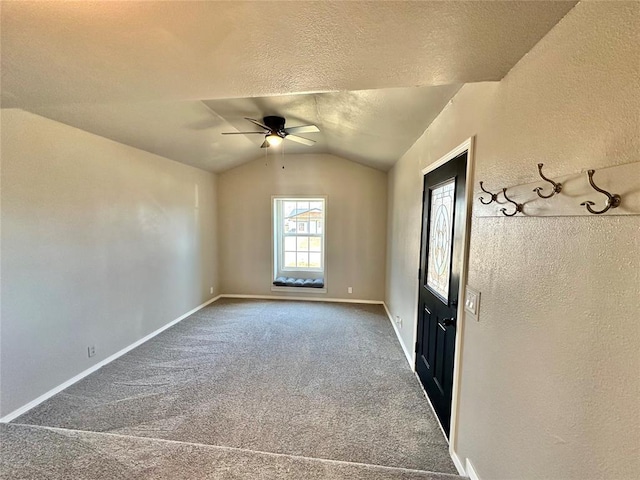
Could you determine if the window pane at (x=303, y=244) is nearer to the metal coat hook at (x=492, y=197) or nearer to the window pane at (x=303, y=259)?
the window pane at (x=303, y=259)

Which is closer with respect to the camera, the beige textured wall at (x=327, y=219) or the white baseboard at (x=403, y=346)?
the white baseboard at (x=403, y=346)

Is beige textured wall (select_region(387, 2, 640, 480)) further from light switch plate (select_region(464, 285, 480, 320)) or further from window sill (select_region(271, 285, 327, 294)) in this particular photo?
window sill (select_region(271, 285, 327, 294))

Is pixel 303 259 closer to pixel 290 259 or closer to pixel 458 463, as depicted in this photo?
pixel 290 259

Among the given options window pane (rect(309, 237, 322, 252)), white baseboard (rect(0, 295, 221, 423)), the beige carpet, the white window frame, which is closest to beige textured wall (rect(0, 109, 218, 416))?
white baseboard (rect(0, 295, 221, 423))

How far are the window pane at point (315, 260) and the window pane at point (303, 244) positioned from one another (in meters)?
0.17

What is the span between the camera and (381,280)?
16.5 ft

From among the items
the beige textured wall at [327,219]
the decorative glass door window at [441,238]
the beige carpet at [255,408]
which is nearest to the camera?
the beige carpet at [255,408]

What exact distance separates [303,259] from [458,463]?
414cm

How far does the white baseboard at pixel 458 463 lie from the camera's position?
160 cm

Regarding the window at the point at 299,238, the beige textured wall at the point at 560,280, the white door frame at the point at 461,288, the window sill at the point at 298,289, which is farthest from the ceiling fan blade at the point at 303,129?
the window sill at the point at 298,289

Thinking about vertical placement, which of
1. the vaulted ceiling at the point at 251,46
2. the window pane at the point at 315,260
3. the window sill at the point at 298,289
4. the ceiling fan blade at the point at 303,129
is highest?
the ceiling fan blade at the point at 303,129

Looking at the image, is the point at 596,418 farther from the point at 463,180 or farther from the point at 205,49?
the point at 205,49

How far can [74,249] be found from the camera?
2.52 meters

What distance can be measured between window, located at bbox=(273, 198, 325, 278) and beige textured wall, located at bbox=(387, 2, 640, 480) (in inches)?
156
